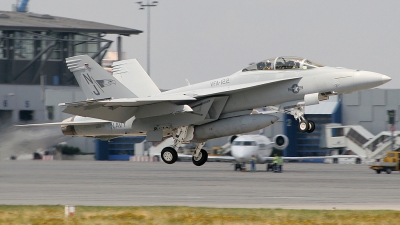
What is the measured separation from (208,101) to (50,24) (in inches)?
2063

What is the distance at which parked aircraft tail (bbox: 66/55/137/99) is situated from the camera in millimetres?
24625

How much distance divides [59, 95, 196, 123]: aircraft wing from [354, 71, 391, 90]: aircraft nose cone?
5.51 m

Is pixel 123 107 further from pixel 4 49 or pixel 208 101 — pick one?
pixel 4 49

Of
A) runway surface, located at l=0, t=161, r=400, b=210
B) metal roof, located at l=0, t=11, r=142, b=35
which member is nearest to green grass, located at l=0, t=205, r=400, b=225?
runway surface, located at l=0, t=161, r=400, b=210

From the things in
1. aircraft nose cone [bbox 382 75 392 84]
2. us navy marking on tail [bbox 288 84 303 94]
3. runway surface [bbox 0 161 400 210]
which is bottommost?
runway surface [bbox 0 161 400 210]

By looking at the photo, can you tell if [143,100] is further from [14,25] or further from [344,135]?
[14,25]

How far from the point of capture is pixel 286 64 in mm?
22156

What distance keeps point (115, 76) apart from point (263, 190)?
7.44 m

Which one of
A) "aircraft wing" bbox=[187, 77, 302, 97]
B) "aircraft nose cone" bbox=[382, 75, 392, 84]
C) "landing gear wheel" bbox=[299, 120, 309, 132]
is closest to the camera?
"aircraft nose cone" bbox=[382, 75, 392, 84]

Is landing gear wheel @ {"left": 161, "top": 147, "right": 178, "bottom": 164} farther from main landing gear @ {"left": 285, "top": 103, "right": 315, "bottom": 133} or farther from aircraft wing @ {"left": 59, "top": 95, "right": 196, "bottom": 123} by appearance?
main landing gear @ {"left": 285, "top": 103, "right": 315, "bottom": 133}

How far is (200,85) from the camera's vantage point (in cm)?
2395

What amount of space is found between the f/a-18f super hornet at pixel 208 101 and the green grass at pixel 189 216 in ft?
15.4

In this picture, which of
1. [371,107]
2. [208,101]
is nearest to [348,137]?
[371,107]

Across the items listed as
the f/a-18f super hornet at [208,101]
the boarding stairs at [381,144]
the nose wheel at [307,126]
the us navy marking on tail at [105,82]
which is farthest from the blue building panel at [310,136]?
the nose wheel at [307,126]
